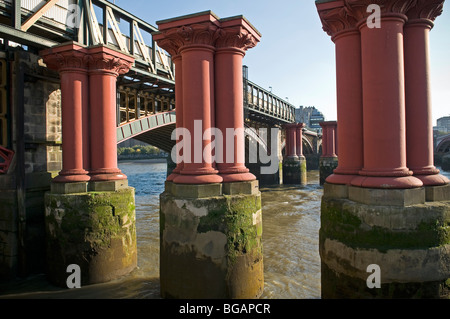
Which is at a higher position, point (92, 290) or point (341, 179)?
point (341, 179)

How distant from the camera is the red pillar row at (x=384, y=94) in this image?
4609 millimetres

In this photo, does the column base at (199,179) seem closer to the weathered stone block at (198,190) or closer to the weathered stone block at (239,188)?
the weathered stone block at (198,190)

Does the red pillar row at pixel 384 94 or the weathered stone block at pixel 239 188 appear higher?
the red pillar row at pixel 384 94

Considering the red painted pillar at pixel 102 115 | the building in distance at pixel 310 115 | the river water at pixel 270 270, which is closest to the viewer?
the river water at pixel 270 270

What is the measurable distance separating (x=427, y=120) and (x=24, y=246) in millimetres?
9473

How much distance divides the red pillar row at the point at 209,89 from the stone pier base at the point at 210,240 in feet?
0.96

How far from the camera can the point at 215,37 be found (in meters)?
6.04

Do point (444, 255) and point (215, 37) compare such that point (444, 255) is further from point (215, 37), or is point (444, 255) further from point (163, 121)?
point (163, 121)

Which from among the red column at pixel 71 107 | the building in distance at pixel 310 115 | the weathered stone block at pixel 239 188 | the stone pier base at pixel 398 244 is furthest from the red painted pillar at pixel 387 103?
the building in distance at pixel 310 115

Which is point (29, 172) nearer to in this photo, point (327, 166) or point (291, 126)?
point (327, 166)

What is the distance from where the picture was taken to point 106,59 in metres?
8.31

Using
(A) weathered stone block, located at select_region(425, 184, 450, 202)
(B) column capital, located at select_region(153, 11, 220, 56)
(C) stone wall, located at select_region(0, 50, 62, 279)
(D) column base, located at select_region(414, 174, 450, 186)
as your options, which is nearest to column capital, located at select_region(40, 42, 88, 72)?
(C) stone wall, located at select_region(0, 50, 62, 279)

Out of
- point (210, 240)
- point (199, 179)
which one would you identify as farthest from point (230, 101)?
point (210, 240)

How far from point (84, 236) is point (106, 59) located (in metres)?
4.55
